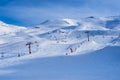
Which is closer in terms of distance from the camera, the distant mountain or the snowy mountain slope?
the snowy mountain slope

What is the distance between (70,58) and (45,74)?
812 centimetres

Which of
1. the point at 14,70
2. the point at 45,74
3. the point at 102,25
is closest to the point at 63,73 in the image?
the point at 45,74

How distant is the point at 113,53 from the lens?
128 ft

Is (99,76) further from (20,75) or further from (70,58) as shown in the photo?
(70,58)

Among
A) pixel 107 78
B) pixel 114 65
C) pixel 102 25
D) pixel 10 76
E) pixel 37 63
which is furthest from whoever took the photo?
pixel 102 25

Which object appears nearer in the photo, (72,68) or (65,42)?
(72,68)

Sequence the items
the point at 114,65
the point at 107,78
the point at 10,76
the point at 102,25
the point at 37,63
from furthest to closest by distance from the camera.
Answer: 1. the point at 102,25
2. the point at 37,63
3. the point at 114,65
4. the point at 10,76
5. the point at 107,78

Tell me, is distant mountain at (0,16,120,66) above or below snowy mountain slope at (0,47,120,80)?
above

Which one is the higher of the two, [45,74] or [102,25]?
[102,25]

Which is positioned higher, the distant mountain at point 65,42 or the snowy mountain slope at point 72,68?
the distant mountain at point 65,42

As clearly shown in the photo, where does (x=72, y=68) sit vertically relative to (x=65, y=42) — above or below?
below

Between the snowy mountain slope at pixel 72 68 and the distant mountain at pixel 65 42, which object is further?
the distant mountain at pixel 65 42

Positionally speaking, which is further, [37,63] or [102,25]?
[102,25]

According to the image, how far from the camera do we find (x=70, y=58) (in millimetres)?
38688
